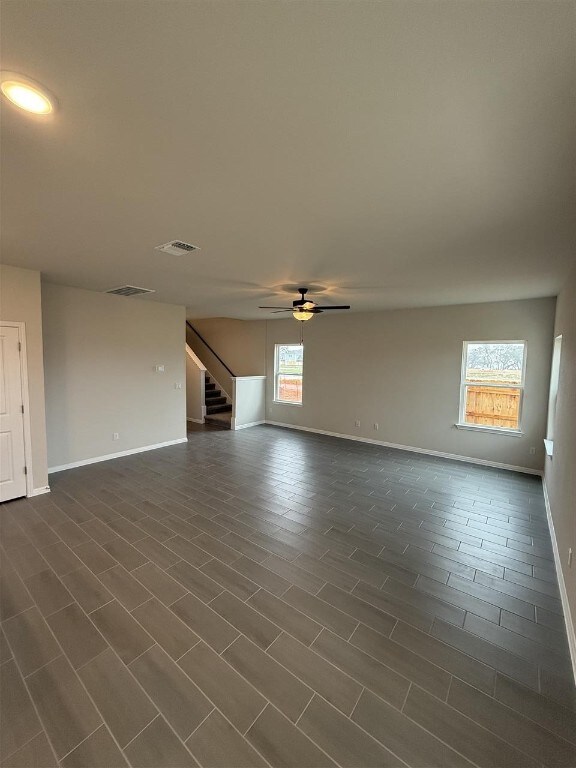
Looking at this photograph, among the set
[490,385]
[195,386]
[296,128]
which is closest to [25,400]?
[296,128]

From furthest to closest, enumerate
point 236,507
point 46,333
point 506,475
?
point 506,475
point 46,333
point 236,507

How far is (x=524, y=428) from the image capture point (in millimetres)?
5039

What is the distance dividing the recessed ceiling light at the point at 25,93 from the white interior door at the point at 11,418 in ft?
10.4

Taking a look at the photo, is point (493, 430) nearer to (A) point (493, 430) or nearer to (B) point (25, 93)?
(A) point (493, 430)

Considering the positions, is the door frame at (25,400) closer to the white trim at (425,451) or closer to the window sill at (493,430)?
the white trim at (425,451)

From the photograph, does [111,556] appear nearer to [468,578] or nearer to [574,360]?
[468,578]

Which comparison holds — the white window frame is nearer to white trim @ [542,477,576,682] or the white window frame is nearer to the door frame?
white trim @ [542,477,576,682]

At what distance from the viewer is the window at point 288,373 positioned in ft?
25.6

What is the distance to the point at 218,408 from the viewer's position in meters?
8.97

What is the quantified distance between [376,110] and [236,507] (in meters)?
3.57

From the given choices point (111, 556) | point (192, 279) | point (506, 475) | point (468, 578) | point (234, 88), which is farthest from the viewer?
point (506, 475)

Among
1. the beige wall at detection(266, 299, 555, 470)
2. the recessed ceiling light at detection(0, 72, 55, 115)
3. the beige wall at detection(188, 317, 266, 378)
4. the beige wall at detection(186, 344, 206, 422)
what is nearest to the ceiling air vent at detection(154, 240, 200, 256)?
the recessed ceiling light at detection(0, 72, 55, 115)

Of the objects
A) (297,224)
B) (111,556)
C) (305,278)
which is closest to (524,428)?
(305,278)

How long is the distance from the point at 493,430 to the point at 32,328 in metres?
6.75
